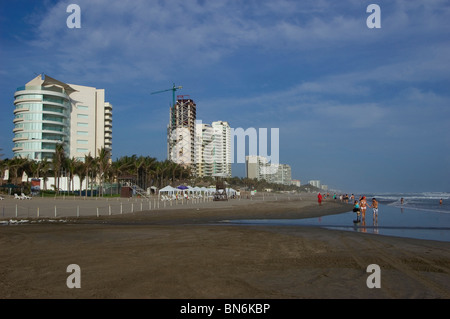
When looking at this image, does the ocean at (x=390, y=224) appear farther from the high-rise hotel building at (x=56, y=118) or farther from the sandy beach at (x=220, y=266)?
the high-rise hotel building at (x=56, y=118)

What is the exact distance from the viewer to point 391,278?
28.9 ft

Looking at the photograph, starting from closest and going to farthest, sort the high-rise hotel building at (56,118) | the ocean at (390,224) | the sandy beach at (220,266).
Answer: the sandy beach at (220,266) < the ocean at (390,224) < the high-rise hotel building at (56,118)

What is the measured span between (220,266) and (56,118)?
341 feet

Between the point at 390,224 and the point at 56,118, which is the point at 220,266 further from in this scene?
the point at 56,118

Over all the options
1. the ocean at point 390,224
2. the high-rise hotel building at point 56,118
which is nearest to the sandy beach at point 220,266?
the ocean at point 390,224

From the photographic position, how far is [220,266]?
9.88 metres

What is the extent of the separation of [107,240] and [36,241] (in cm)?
286

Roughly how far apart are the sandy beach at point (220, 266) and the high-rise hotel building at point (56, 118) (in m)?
90.2

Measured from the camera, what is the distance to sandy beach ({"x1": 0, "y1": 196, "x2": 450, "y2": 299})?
752cm

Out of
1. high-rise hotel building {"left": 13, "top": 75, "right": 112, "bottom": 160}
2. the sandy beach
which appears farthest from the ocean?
high-rise hotel building {"left": 13, "top": 75, "right": 112, "bottom": 160}

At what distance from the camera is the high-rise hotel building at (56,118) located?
96688mm

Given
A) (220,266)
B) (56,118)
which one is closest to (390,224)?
(220,266)
